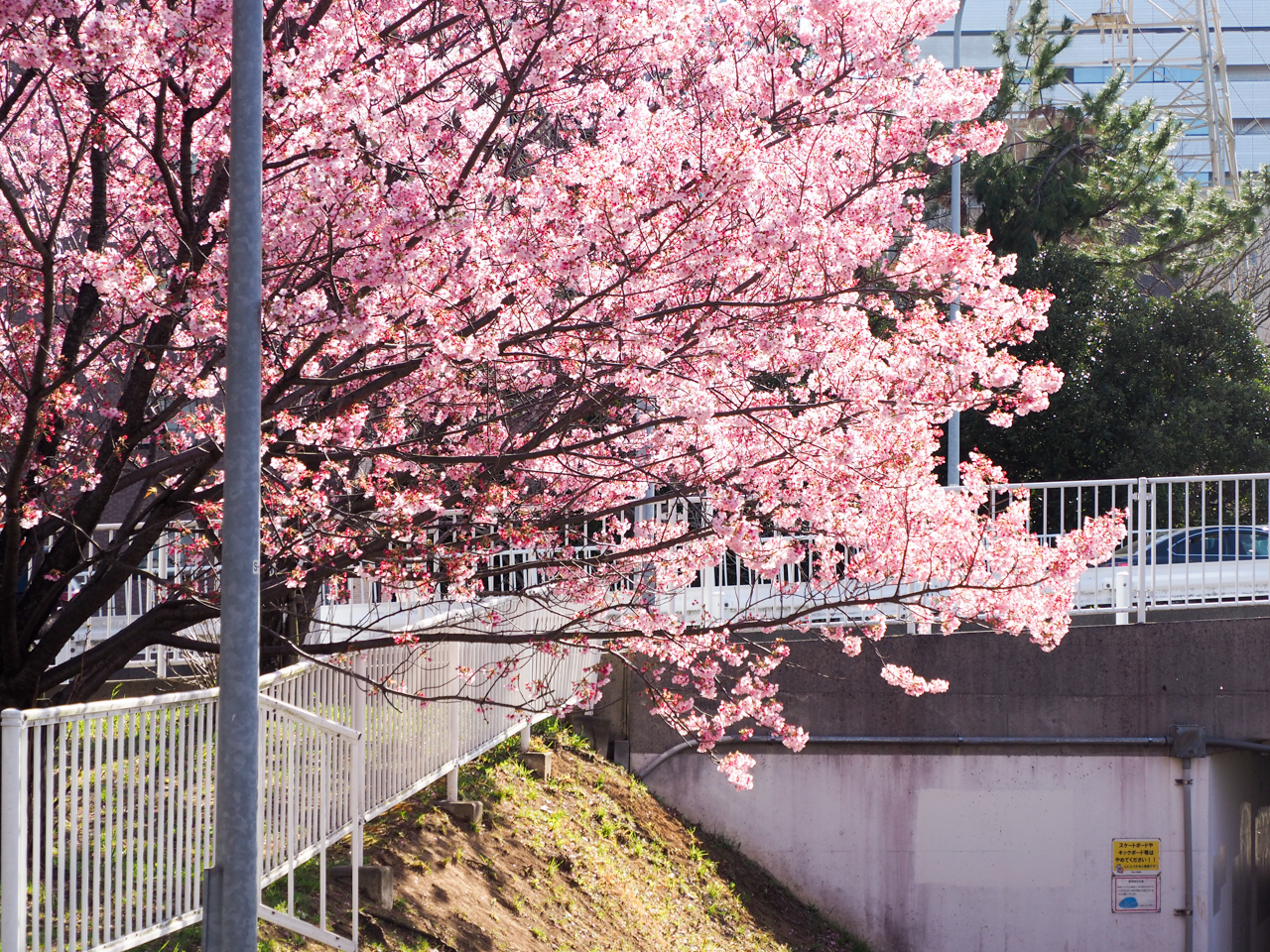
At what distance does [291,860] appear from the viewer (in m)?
6.15

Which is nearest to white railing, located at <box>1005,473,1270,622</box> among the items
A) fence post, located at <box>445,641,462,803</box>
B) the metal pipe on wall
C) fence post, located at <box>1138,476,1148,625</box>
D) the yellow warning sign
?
fence post, located at <box>1138,476,1148,625</box>

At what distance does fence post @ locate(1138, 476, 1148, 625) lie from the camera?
37.4ft

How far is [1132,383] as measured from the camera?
2127 centimetres

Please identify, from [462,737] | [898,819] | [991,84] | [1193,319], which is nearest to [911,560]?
[991,84]

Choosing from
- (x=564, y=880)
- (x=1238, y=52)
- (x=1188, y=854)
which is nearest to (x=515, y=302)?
(x=564, y=880)

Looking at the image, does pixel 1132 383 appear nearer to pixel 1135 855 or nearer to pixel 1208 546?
pixel 1208 546

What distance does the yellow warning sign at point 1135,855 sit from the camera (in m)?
11.6

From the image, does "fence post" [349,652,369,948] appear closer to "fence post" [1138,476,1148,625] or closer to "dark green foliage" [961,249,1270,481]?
"fence post" [1138,476,1148,625]

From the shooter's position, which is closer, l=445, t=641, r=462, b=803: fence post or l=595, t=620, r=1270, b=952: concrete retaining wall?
l=445, t=641, r=462, b=803: fence post

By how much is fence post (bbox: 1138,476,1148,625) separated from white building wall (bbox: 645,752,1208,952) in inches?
51.2

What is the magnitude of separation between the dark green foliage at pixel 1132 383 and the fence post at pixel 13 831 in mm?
18680

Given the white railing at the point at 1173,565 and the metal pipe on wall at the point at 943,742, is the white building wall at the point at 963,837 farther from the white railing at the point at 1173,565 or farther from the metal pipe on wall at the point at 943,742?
the white railing at the point at 1173,565

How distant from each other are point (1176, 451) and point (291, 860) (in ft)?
57.0

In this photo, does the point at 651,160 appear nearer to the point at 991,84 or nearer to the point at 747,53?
the point at 747,53
